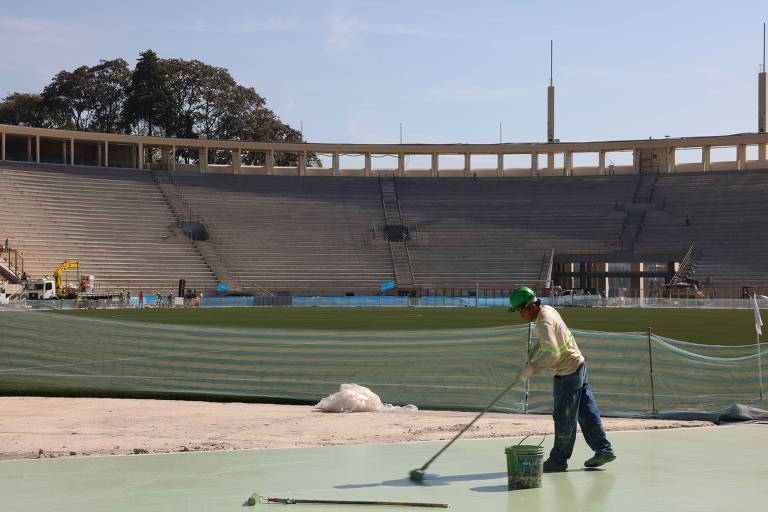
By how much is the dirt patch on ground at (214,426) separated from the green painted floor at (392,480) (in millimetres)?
824

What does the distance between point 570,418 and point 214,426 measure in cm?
589

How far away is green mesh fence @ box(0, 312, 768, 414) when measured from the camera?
50.3ft

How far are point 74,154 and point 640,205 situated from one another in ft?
170

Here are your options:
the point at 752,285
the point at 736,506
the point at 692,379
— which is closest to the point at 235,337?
the point at 692,379

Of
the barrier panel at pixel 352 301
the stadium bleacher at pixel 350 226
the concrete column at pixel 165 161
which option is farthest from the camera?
the concrete column at pixel 165 161

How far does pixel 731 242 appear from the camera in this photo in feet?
249

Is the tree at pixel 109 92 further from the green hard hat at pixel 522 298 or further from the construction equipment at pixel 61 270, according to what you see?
the green hard hat at pixel 522 298

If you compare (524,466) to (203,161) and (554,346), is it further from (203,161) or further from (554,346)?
(203,161)

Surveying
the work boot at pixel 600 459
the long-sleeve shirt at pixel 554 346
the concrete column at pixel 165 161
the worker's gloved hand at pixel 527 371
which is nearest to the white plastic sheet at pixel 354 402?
the work boot at pixel 600 459

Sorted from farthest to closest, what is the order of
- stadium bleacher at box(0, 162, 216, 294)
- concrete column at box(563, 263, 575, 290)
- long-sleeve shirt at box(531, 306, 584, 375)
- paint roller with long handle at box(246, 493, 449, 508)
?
concrete column at box(563, 263, 575, 290) < stadium bleacher at box(0, 162, 216, 294) < long-sleeve shirt at box(531, 306, 584, 375) < paint roller with long handle at box(246, 493, 449, 508)

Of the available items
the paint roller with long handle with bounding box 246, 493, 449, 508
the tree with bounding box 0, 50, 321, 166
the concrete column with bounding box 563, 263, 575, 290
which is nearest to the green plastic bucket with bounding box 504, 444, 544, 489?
the paint roller with long handle with bounding box 246, 493, 449, 508

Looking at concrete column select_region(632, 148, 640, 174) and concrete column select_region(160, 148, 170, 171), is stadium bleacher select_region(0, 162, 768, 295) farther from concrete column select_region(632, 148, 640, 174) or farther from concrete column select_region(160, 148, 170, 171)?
concrete column select_region(160, 148, 170, 171)

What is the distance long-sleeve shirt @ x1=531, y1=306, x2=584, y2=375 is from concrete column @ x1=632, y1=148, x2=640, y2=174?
8597 cm

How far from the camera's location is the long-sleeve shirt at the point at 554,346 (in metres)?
9.52
